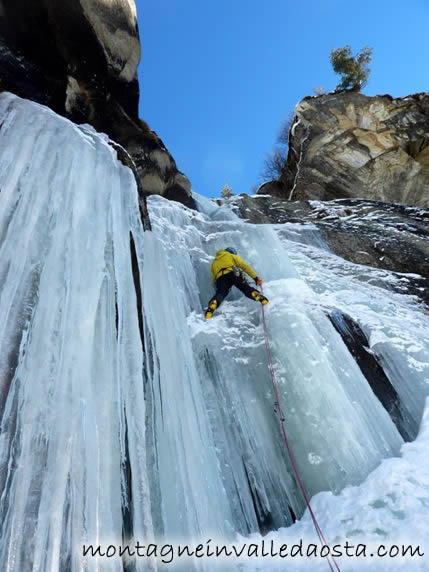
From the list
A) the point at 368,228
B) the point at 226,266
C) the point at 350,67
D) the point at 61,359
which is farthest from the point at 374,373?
the point at 350,67

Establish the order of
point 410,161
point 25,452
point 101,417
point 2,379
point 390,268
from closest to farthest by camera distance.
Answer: point 25,452, point 2,379, point 101,417, point 390,268, point 410,161

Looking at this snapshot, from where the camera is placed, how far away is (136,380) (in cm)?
284

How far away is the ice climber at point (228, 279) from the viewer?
15.0 feet

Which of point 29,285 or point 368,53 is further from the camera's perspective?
point 368,53

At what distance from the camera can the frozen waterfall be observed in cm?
199

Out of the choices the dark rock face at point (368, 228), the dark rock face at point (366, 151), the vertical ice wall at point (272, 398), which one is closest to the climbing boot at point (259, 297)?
the vertical ice wall at point (272, 398)

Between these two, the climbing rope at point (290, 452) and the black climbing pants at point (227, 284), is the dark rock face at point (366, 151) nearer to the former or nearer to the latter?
the black climbing pants at point (227, 284)

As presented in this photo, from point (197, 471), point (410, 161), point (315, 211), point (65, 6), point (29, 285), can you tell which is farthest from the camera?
point (410, 161)

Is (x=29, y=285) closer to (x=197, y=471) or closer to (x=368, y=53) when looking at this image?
(x=197, y=471)

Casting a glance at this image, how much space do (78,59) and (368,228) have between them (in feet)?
18.5

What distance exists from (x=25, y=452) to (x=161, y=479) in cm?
101

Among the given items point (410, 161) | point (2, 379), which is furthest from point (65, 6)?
point (410, 161)

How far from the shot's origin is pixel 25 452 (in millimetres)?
1911

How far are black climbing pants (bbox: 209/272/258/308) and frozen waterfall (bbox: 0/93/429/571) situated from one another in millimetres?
157
